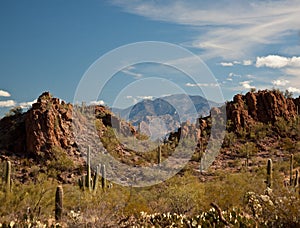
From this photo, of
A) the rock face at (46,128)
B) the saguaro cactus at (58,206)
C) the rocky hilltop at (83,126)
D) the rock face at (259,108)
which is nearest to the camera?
the saguaro cactus at (58,206)

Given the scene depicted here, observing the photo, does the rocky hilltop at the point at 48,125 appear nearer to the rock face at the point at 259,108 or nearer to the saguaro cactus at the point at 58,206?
the rock face at the point at 259,108

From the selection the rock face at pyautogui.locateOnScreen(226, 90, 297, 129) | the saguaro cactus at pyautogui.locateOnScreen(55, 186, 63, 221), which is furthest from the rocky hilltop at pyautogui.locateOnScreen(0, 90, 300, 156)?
the saguaro cactus at pyautogui.locateOnScreen(55, 186, 63, 221)

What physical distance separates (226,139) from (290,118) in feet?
30.6

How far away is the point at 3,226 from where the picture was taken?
27.2 ft

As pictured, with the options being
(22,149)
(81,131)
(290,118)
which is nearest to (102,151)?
(81,131)

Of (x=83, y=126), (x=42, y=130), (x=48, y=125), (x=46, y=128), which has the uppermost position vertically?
(x=83, y=126)

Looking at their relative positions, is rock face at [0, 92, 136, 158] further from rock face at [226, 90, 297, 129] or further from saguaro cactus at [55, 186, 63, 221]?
saguaro cactus at [55, 186, 63, 221]

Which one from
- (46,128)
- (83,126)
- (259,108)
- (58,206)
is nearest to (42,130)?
(46,128)

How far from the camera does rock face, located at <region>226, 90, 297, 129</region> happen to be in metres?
42.1

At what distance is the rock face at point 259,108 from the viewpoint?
138ft

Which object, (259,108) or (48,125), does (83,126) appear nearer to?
(48,125)

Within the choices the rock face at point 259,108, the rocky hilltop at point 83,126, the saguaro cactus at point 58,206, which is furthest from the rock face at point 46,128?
the rock face at point 259,108

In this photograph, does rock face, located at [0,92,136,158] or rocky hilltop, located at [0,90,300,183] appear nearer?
rock face, located at [0,92,136,158]

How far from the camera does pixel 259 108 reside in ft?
145
